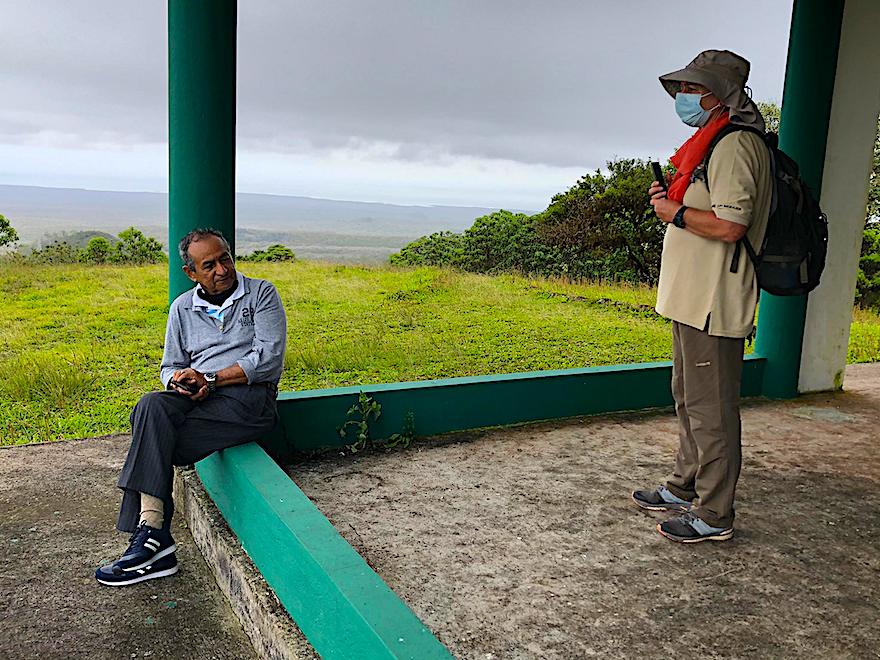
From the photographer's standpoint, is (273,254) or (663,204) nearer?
(663,204)

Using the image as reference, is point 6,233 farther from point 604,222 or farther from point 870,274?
point 870,274

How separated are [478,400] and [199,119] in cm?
180

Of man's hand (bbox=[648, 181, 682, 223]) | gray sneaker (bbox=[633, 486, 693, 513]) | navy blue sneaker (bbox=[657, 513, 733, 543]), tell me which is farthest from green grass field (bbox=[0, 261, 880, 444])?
man's hand (bbox=[648, 181, 682, 223])

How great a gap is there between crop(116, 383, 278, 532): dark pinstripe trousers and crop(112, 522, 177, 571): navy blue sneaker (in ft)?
0.12

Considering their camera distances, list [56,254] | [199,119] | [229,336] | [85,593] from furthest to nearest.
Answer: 1. [56,254]
2. [199,119]
3. [229,336]
4. [85,593]

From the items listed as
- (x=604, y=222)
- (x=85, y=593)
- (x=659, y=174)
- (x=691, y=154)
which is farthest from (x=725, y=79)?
(x=604, y=222)

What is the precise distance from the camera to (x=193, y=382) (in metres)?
2.79

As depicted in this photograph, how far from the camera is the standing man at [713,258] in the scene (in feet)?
8.52

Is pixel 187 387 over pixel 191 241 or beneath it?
beneath

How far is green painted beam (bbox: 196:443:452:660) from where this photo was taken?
164 centimetres

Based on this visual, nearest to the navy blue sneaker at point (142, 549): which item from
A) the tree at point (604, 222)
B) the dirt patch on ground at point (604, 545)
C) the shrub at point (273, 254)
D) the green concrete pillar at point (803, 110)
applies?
the dirt patch on ground at point (604, 545)

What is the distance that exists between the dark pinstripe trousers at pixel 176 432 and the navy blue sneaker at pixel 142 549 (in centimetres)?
4

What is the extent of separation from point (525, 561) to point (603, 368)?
1.86m

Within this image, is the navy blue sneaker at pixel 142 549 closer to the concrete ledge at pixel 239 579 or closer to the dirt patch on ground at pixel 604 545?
the concrete ledge at pixel 239 579
